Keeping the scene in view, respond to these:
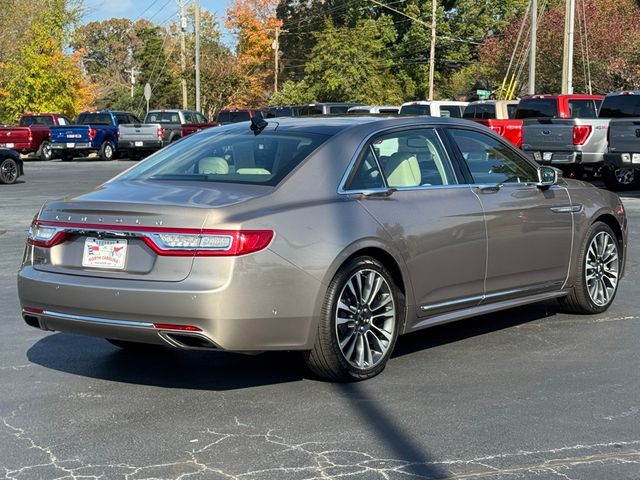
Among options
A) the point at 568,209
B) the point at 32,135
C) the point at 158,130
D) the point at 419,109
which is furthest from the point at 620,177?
the point at 32,135

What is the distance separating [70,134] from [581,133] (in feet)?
73.4

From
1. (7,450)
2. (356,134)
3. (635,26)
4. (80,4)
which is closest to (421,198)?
A: (356,134)

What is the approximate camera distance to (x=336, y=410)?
5527mm

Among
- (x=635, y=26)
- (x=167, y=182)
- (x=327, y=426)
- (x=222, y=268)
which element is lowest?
(x=327, y=426)


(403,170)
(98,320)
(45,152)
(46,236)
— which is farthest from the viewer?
(45,152)

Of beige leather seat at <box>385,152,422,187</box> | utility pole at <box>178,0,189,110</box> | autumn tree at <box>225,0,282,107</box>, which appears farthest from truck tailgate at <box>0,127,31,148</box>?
beige leather seat at <box>385,152,422,187</box>

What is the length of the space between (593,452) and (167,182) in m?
3.00

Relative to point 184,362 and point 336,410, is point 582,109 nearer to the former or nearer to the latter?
point 184,362

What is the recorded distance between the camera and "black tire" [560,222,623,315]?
7.90 metres

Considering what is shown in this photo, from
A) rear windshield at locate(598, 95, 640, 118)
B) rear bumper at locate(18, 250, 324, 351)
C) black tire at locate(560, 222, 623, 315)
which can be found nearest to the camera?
rear bumper at locate(18, 250, 324, 351)

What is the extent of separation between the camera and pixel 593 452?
15.8ft

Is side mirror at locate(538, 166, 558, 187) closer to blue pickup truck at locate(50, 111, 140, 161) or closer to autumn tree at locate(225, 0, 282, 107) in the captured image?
blue pickup truck at locate(50, 111, 140, 161)

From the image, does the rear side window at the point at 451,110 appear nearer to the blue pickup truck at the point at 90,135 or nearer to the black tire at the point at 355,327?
the blue pickup truck at the point at 90,135

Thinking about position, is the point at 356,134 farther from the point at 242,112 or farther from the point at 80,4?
the point at 80,4
